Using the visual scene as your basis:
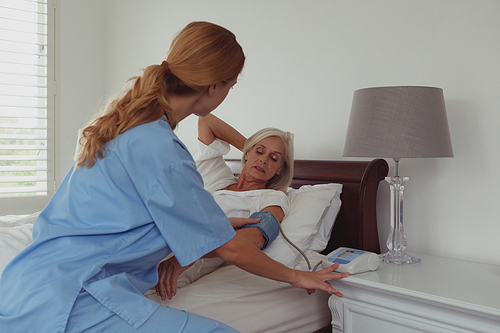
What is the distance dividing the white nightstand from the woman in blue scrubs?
547 mm

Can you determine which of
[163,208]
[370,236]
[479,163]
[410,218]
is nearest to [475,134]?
[479,163]

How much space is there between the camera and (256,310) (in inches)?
56.9

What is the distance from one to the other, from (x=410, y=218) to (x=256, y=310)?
822 mm

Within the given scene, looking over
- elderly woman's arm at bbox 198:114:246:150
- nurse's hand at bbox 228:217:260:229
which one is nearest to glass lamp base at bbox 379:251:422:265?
nurse's hand at bbox 228:217:260:229

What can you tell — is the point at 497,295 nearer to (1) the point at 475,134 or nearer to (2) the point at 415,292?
(2) the point at 415,292

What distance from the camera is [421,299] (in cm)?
128

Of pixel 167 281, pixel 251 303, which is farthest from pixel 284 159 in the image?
pixel 167 281

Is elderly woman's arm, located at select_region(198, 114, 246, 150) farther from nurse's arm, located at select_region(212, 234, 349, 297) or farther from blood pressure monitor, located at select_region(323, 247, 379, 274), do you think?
nurse's arm, located at select_region(212, 234, 349, 297)

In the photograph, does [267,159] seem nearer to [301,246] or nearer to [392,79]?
[301,246]

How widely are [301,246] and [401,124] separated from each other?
0.61m

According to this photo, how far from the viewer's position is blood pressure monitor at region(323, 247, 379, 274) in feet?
4.77

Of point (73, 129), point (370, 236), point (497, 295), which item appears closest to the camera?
point (497, 295)

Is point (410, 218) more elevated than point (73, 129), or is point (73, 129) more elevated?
point (73, 129)

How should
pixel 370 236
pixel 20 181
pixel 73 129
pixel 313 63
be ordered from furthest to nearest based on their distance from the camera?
pixel 73 129, pixel 20 181, pixel 313 63, pixel 370 236
